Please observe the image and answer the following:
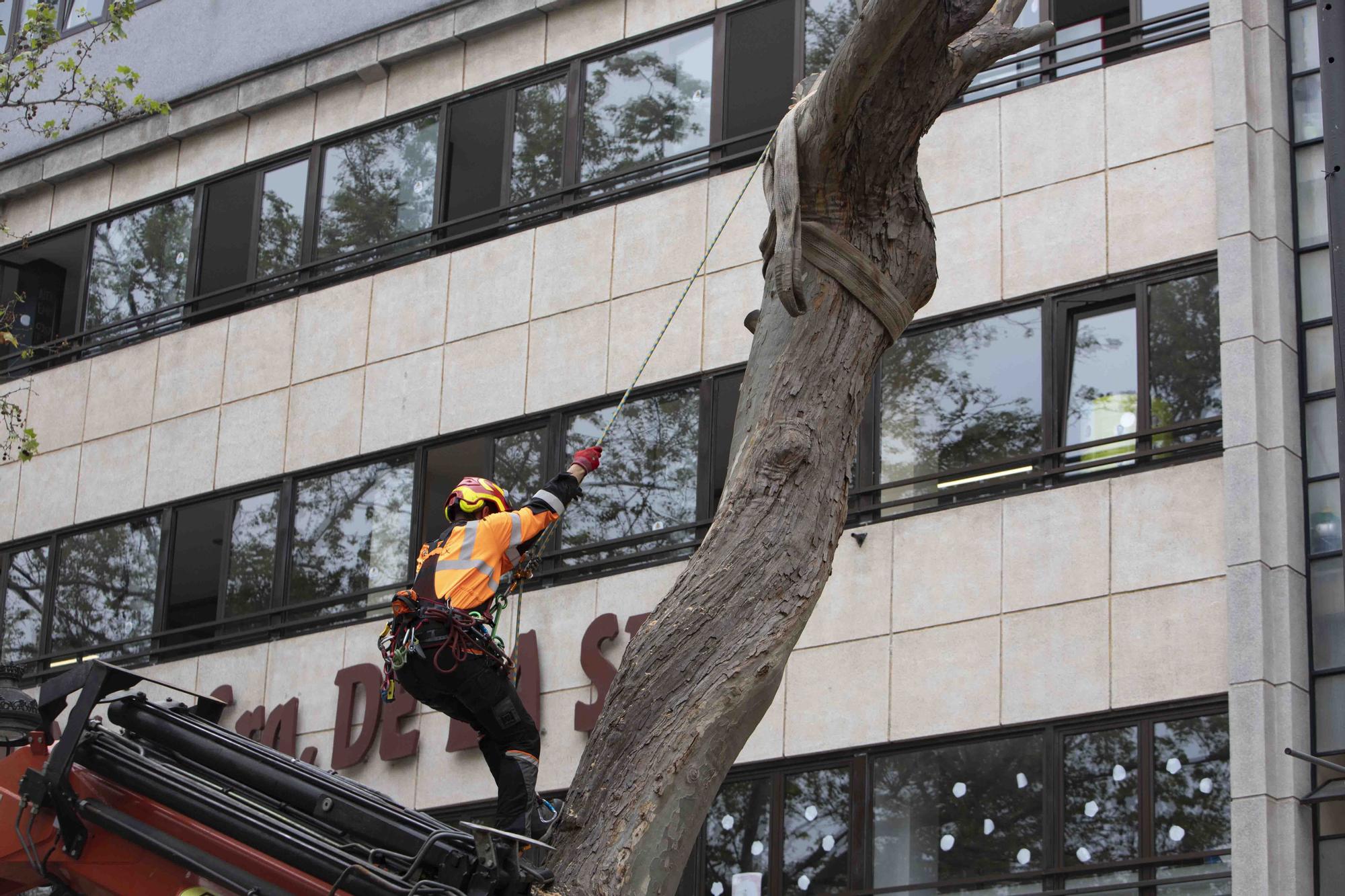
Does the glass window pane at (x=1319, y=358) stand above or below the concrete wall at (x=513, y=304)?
below

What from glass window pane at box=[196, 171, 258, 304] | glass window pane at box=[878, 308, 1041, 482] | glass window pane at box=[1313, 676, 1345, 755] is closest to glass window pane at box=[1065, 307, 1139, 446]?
glass window pane at box=[878, 308, 1041, 482]

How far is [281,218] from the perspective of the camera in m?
23.0

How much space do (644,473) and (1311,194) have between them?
6.28 meters

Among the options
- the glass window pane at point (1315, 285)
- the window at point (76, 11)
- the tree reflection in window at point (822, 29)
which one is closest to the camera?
the glass window pane at point (1315, 285)

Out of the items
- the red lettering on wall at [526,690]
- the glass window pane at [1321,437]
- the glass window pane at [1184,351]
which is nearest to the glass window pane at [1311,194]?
the glass window pane at [1184,351]

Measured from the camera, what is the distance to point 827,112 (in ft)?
26.2

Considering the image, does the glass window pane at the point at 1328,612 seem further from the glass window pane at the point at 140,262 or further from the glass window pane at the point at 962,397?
the glass window pane at the point at 140,262

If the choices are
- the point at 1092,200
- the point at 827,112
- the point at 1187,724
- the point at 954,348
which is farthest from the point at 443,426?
the point at 827,112

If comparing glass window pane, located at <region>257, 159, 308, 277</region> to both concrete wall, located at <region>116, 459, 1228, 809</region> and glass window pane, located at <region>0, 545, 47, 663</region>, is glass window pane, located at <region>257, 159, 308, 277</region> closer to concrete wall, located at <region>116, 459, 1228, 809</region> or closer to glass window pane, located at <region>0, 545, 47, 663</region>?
glass window pane, located at <region>0, 545, 47, 663</region>

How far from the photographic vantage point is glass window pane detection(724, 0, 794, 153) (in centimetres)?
1933

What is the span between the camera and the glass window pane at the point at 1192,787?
48.8ft

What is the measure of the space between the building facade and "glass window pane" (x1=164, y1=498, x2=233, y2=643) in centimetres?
5

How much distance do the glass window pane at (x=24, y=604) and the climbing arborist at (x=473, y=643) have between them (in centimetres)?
1520

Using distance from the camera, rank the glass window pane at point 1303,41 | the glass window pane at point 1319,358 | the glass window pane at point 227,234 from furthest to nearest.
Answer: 1. the glass window pane at point 227,234
2. the glass window pane at point 1303,41
3. the glass window pane at point 1319,358
